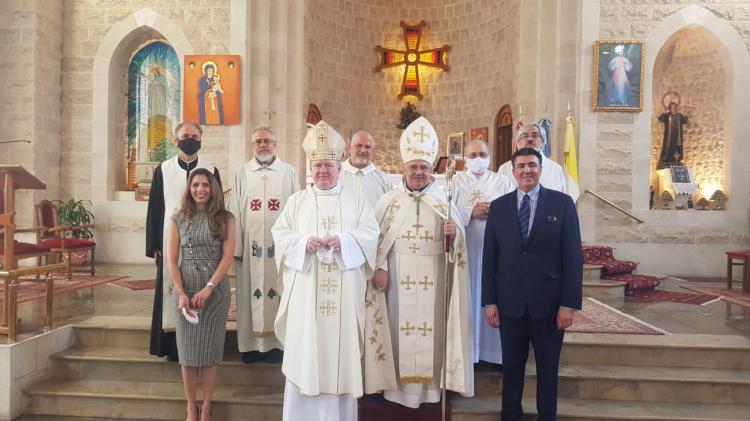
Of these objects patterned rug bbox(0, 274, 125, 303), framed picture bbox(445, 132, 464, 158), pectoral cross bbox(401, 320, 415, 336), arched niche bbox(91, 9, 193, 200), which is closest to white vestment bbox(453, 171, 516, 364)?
pectoral cross bbox(401, 320, 415, 336)

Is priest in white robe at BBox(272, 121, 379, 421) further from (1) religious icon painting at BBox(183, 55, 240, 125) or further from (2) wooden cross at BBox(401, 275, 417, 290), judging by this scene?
(1) religious icon painting at BBox(183, 55, 240, 125)

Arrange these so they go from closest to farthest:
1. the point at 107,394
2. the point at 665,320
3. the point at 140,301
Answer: the point at 107,394, the point at 665,320, the point at 140,301

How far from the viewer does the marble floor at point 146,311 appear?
17.1ft

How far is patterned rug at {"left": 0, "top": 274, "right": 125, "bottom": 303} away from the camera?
6.25 metres

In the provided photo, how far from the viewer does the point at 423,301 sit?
3787 mm

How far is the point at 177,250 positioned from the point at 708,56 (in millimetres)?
9831

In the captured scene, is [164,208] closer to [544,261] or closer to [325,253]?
[325,253]

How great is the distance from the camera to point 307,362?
3443 millimetres

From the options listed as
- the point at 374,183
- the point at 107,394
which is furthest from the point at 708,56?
the point at 107,394

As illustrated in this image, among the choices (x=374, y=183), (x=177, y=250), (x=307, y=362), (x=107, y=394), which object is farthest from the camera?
(x=374, y=183)

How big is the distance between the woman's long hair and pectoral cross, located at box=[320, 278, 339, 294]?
2.47ft

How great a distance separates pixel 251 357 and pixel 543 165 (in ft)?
9.88

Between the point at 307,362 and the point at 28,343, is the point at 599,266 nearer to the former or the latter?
the point at 307,362

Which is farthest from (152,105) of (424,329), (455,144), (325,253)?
(424,329)
